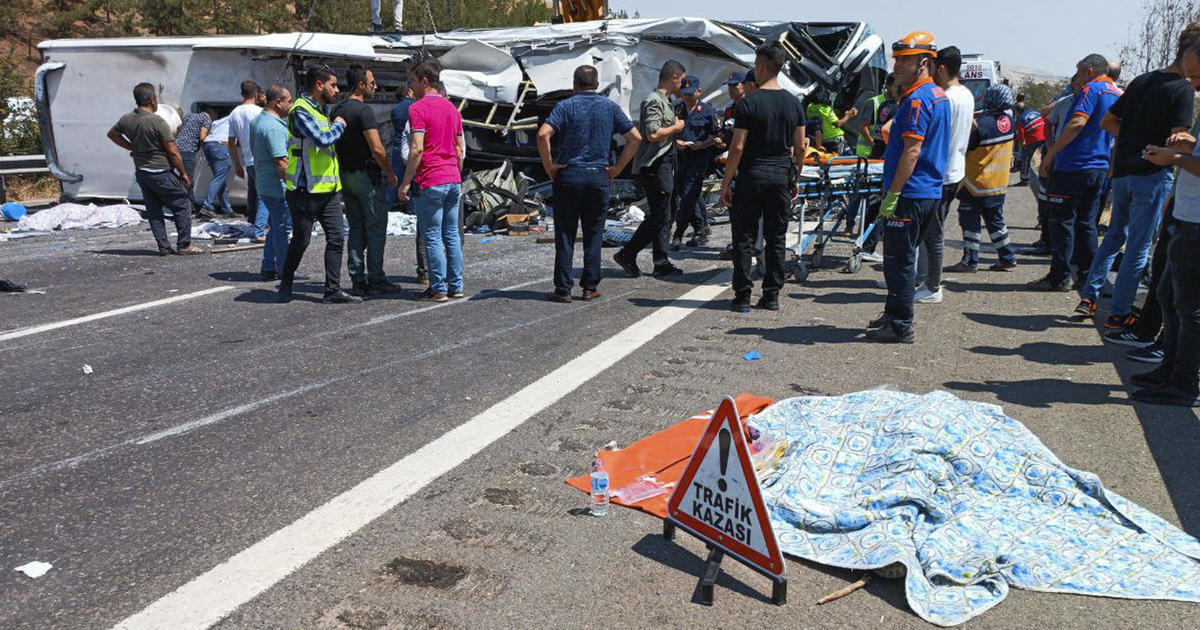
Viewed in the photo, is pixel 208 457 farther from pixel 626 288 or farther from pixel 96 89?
pixel 96 89

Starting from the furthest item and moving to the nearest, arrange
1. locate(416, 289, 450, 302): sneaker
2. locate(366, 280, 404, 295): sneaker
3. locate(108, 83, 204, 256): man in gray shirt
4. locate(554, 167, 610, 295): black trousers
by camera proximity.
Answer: locate(108, 83, 204, 256): man in gray shirt → locate(366, 280, 404, 295): sneaker → locate(416, 289, 450, 302): sneaker → locate(554, 167, 610, 295): black trousers

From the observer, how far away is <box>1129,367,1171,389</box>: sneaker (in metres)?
5.24

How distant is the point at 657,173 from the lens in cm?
895

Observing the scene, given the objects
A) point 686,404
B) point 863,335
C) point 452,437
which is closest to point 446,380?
point 452,437

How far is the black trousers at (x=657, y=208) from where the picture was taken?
29.4 feet

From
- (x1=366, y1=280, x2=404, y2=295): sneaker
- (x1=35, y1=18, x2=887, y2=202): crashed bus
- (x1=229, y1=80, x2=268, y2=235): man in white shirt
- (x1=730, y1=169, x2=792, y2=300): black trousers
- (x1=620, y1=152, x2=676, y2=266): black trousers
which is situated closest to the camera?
(x1=730, y1=169, x2=792, y2=300): black trousers

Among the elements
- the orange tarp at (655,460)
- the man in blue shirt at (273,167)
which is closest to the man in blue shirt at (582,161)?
the man in blue shirt at (273,167)

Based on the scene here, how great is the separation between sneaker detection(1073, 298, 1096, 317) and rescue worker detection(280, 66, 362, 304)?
6.25 meters

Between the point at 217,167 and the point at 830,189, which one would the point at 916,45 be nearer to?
the point at 830,189

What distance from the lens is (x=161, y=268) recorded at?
962 centimetres

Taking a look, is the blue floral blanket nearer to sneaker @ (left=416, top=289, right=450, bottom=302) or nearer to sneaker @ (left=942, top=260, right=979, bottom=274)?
sneaker @ (left=416, top=289, right=450, bottom=302)

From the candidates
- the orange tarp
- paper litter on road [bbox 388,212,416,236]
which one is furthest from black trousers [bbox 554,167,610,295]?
paper litter on road [bbox 388,212,416,236]

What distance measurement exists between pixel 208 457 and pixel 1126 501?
4.19m

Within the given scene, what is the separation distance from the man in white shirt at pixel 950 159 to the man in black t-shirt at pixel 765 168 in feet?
3.78
